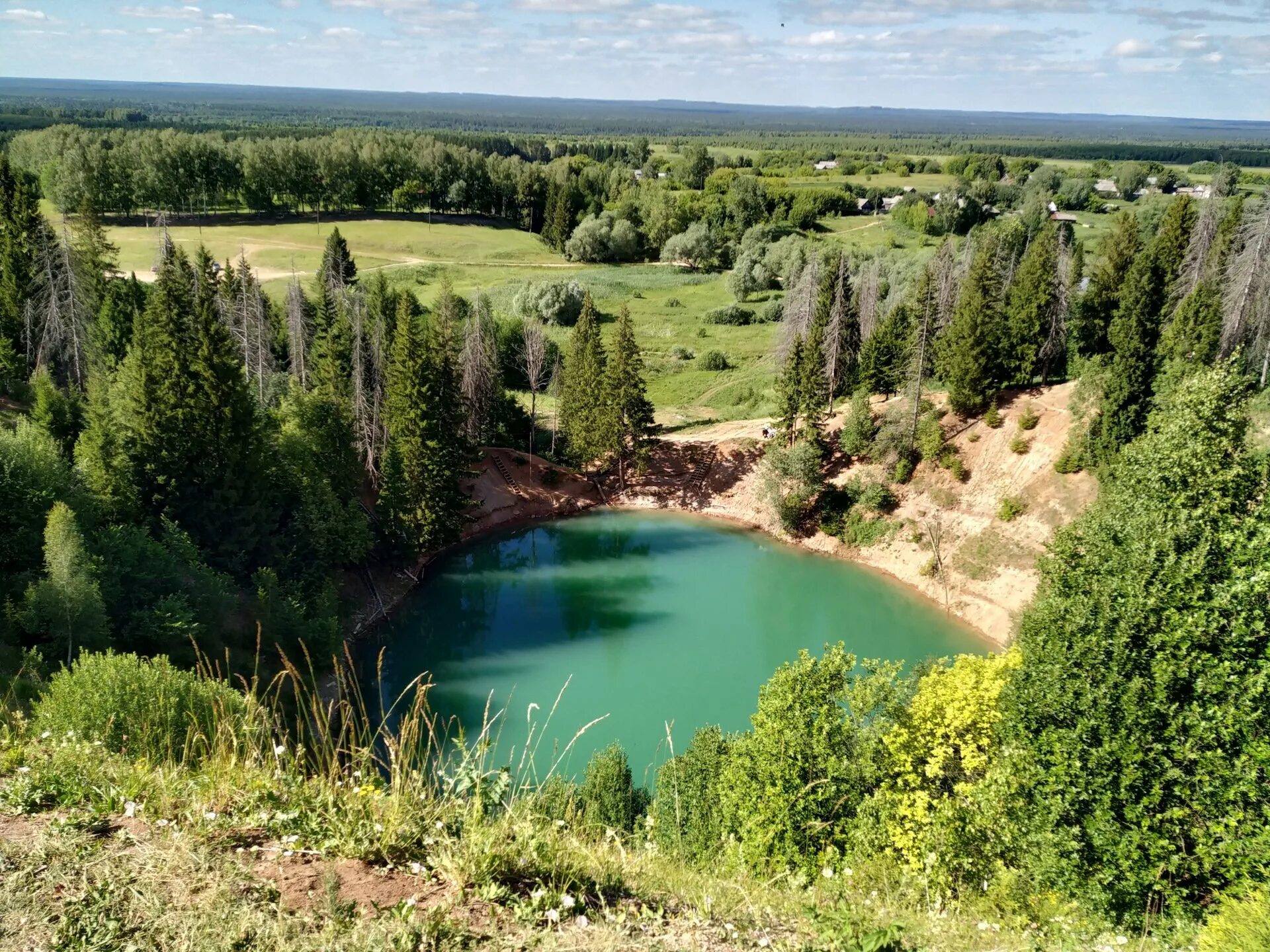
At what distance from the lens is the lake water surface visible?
25.1 metres

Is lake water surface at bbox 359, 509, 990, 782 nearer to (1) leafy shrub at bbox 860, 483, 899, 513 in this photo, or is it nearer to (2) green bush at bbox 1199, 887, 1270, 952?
(1) leafy shrub at bbox 860, 483, 899, 513

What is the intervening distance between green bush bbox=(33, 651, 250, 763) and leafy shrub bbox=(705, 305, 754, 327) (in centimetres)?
5759

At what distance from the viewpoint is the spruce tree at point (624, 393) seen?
3897cm

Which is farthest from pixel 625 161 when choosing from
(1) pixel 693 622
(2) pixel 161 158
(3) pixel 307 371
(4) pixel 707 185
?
(1) pixel 693 622

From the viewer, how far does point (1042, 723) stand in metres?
11.2

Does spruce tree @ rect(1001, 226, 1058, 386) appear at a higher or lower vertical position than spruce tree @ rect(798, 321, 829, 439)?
higher

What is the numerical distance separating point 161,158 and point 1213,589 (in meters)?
94.7

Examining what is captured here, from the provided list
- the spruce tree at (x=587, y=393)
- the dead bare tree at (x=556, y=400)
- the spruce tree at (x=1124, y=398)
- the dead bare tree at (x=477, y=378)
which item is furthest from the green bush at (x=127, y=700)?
the spruce tree at (x=1124, y=398)

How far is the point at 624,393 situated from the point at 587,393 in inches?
80.2

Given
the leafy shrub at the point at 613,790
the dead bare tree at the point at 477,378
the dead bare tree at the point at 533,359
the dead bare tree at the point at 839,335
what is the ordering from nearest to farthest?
the leafy shrub at the point at 613,790, the dead bare tree at the point at 477,378, the dead bare tree at the point at 533,359, the dead bare tree at the point at 839,335

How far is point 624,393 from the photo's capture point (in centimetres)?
3903

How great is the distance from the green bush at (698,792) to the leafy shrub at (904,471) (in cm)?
2312

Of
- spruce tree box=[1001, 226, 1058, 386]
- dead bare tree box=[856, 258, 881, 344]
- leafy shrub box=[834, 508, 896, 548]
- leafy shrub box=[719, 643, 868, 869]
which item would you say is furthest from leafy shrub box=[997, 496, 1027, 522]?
leafy shrub box=[719, 643, 868, 869]

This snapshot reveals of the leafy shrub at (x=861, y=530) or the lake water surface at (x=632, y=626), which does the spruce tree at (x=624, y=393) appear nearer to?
the lake water surface at (x=632, y=626)
